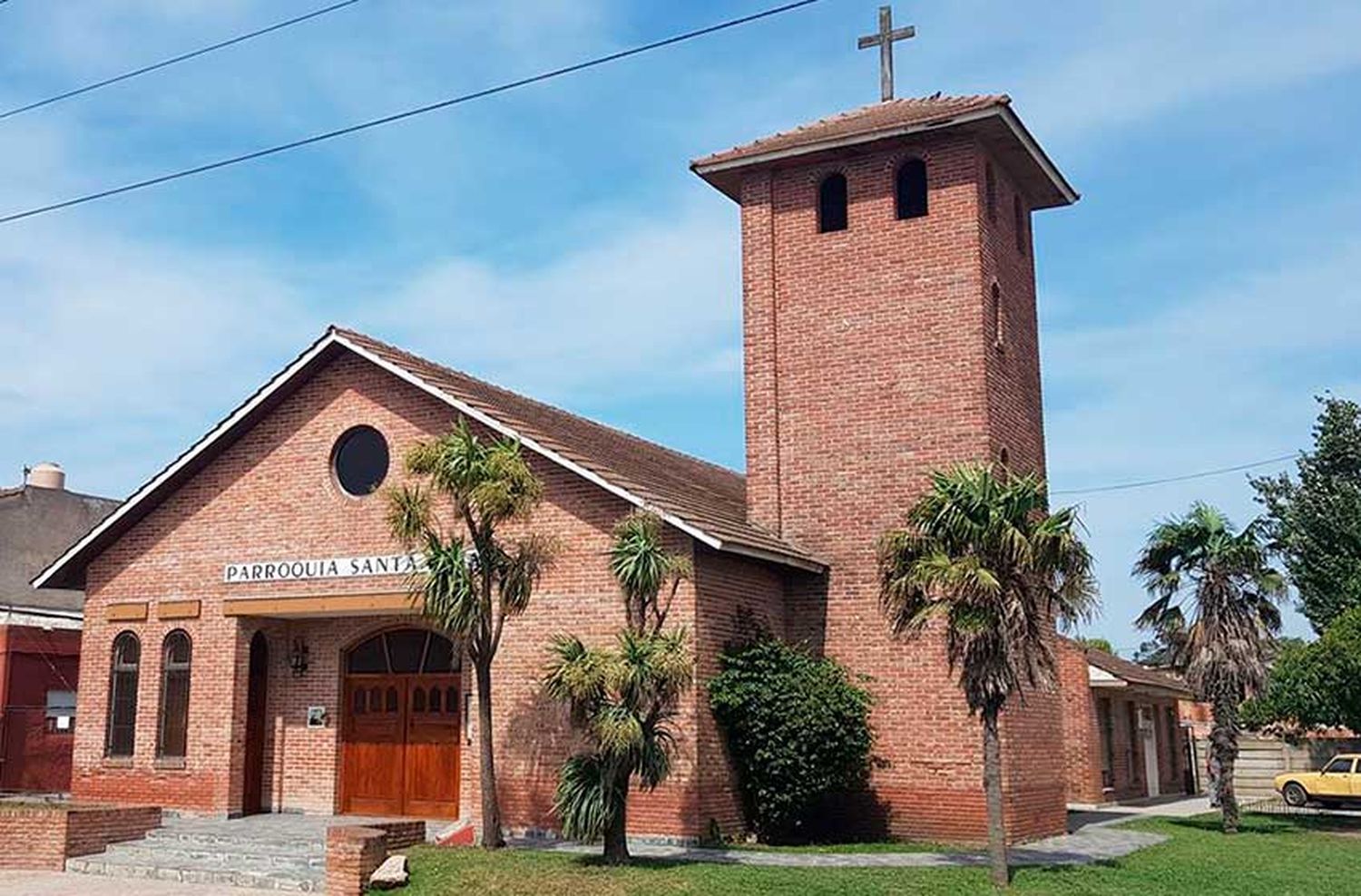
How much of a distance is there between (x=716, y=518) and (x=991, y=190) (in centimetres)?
689

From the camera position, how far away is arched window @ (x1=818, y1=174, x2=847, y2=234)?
21859 mm

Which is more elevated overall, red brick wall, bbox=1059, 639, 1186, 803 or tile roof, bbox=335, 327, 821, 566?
tile roof, bbox=335, 327, 821, 566

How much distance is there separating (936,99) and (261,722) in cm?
1414

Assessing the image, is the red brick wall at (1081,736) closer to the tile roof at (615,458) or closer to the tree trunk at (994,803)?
the tile roof at (615,458)

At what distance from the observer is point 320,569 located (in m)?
20.5

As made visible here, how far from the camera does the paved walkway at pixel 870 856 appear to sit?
53.2ft

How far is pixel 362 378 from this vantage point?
2084cm

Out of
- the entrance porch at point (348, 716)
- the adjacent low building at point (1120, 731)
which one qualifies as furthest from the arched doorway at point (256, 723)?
the adjacent low building at point (1120, 731)

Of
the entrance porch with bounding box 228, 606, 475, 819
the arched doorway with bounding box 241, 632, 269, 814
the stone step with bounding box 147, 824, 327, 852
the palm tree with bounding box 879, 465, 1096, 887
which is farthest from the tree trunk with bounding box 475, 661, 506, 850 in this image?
the arched doorway with bounding box 241, 632, 269, 814

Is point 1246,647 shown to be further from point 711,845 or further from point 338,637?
point 338,637

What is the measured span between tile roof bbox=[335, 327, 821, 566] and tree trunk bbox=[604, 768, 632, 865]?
3.46 m

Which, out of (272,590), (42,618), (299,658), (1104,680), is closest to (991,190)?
(272,590)

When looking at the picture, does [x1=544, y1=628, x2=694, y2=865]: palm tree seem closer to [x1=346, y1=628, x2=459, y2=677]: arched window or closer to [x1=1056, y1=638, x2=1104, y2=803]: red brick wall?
[x1=346, y1=628, x2=459, y2=677]: arched window

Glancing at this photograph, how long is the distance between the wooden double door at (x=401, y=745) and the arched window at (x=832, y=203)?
893cm
